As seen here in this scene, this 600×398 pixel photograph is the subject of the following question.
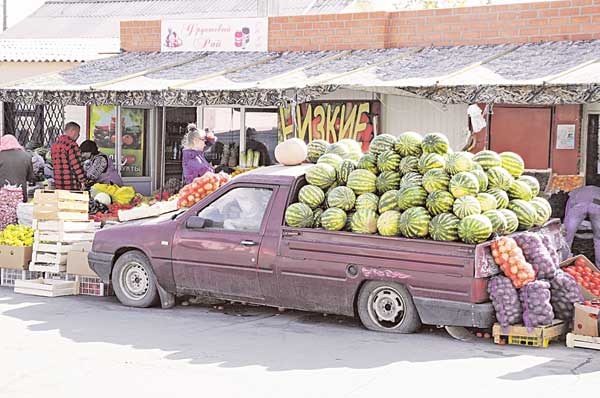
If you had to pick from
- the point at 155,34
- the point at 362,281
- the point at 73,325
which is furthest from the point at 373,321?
the point at 155,34

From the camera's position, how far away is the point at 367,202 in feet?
Result: 30.8

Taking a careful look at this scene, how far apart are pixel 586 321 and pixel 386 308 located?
1840mm

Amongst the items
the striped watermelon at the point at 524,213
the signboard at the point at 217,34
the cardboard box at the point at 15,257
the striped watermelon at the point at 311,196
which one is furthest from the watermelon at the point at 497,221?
the signboard at the point at 217,34

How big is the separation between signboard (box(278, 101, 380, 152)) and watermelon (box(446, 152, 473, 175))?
20.3 ft

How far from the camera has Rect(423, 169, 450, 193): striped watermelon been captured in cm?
920

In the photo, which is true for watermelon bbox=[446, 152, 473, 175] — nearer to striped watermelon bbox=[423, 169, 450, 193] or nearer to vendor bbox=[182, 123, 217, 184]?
striped watermelon bbox=[423, 169, 450, 193]

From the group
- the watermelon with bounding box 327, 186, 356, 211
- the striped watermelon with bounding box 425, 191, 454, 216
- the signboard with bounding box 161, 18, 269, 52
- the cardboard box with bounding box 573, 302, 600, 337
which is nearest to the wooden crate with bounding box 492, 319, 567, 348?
the cardboard box with bounding box 573, 302, 600, 337

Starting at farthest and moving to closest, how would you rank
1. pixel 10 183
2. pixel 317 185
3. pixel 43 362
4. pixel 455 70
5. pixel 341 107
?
pixel 341 107 < pixel 10 183 < pixel 455 70 < pixel 317 185 < pixel 43 362

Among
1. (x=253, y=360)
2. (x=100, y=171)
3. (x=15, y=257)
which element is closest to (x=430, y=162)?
(x=253, y=360)

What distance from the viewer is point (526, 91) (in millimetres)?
11789

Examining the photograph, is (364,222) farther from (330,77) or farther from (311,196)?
(330,77)

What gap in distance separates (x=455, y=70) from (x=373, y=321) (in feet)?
16.7

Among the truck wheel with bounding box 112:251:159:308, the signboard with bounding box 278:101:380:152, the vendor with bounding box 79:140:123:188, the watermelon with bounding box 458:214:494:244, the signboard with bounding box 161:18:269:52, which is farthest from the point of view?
the vendor with bounding box 79:140:123:188

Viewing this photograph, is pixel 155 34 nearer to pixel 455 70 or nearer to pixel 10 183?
pixel 10 183
